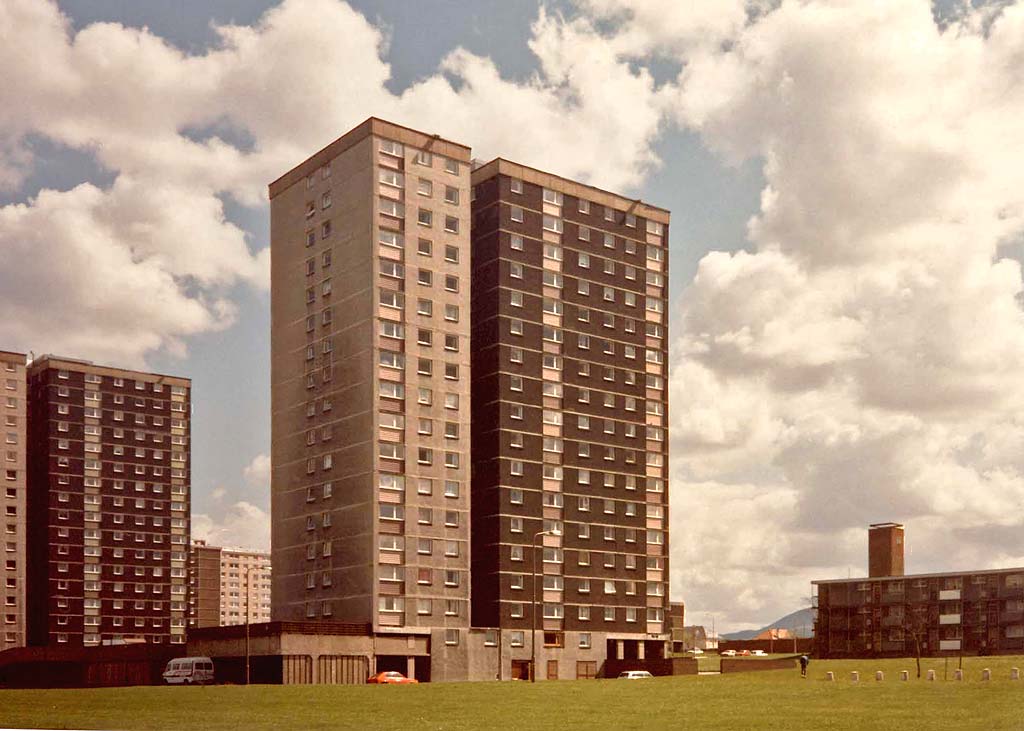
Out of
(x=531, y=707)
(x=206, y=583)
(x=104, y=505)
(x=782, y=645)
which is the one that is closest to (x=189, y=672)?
(x=531, y=707)

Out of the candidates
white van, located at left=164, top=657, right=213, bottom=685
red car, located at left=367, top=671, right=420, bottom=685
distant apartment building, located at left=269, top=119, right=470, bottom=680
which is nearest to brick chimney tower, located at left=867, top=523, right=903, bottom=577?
distant apartment building, located at left=269, top=119, right=470, bottom=680

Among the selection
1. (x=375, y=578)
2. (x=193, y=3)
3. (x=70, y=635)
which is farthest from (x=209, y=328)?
(x=70, y=635)

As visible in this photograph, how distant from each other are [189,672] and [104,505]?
62660mm

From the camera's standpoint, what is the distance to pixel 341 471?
277 ft

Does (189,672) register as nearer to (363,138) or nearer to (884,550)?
(363,138)

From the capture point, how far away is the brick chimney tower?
14050 centimetres

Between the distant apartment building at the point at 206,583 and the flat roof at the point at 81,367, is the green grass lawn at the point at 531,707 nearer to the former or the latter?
the flat roof at the point at 81,367

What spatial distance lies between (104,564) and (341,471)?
2353 inches

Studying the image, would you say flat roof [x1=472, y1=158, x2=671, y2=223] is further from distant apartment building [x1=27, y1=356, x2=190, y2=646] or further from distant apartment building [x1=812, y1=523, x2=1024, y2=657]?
distant apartment building [x1=27, y1=356, x2=190, y2=646]

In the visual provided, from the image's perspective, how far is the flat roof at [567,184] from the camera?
9356 cm

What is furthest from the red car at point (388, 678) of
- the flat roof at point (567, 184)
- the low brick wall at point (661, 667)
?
the flat roof at point (567, 184)

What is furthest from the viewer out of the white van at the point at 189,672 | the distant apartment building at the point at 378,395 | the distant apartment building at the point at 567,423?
the distant apartment building at the point at 567,423

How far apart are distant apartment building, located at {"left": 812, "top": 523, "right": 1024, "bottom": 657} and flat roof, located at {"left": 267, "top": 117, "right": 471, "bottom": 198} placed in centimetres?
6821

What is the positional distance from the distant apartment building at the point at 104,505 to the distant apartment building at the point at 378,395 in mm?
50298
